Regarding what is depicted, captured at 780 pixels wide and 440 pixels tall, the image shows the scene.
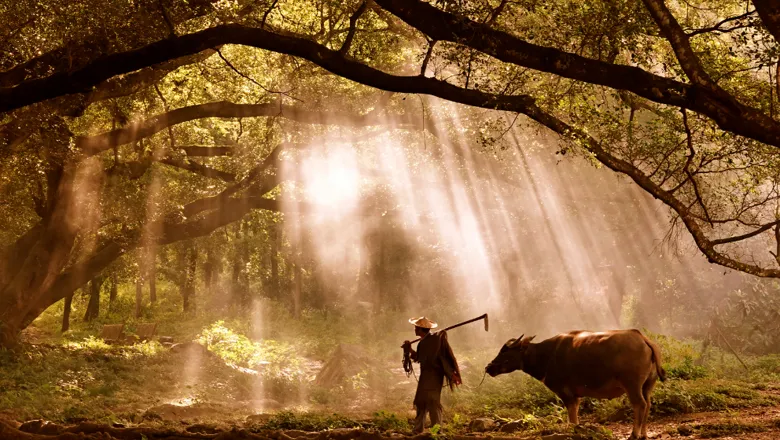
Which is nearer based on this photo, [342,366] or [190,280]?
[342,366]

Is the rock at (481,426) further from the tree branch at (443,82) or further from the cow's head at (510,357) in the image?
the tree branch at (443,82)

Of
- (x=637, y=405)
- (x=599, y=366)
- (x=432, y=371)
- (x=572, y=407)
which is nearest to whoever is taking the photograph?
(x=637, y=405)

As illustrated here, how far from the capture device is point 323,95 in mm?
23156

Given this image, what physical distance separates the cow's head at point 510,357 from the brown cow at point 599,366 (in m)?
0.02

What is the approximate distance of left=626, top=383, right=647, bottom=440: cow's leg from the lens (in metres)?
10.3

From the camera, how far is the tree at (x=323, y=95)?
8.49 meters

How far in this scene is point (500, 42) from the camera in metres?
8.28

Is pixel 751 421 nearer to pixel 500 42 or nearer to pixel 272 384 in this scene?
pixel 500 42

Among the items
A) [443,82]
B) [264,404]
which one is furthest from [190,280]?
[443,82]

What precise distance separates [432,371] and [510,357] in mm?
2524

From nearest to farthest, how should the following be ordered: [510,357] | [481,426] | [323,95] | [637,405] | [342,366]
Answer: [637,405]
[481,426]
[510,357]
[323,95]
[342,366]

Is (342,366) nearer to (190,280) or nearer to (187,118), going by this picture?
(187,118)

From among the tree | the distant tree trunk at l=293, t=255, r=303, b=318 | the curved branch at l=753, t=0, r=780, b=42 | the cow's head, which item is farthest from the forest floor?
the distant tree trunk at l=293, t=255, r=303, b=318


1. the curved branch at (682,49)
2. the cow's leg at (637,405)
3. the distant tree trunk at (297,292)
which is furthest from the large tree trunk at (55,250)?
the distant tree trunk at (297,292)
